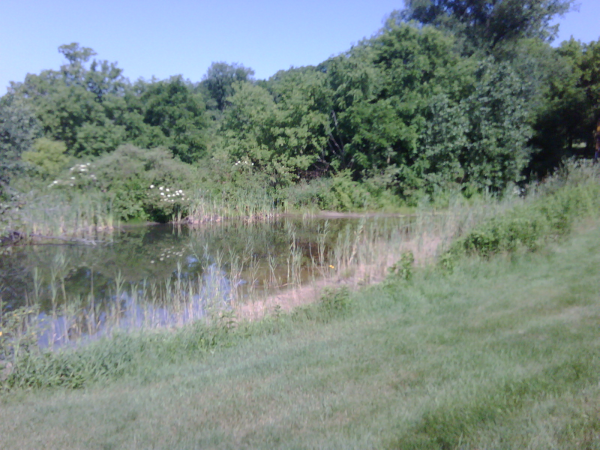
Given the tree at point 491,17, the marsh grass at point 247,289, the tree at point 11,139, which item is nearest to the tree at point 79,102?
the tree at point 11,139

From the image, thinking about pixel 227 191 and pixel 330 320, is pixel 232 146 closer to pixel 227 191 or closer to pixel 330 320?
pixel 227 191

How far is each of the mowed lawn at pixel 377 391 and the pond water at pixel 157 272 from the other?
2.13 m

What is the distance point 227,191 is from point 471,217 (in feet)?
44.1

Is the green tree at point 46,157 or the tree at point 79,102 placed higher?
the tree at point 79,102

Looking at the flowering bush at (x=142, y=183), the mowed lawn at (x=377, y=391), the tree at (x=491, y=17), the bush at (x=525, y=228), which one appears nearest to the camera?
the mowed lawn at (x=377, y=391)

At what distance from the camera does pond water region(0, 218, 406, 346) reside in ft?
27.2

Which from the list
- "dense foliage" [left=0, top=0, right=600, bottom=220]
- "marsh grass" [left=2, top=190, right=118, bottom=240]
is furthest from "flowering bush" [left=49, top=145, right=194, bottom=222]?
"marsh grass" [left=2, top=190, right=118, bottom=240]

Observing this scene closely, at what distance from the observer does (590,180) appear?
1324 cm

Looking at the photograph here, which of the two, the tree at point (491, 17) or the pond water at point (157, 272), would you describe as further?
the tree at point (491, 17)

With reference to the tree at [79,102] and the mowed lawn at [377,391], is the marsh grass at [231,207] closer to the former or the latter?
the tree at [79,102]

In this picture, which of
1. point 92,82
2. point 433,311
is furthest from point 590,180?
point 92,82

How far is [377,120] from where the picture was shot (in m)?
22.6

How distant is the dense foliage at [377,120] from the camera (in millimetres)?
21984

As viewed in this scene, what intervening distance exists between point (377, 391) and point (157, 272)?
31.0 ft
